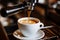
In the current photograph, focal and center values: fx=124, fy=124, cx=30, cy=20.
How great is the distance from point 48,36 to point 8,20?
509 millimetres

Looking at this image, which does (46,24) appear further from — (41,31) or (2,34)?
(2,34)

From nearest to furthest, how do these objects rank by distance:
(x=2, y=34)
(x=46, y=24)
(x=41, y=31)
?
(x=2, y=34)
(x=41, y=31)
(x=46, y=24)

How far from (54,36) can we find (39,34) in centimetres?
8

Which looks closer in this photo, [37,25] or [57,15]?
[37,25]

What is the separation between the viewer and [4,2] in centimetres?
108

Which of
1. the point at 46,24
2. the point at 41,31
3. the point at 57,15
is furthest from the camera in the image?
the point at 57,15

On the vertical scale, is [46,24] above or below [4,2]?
below

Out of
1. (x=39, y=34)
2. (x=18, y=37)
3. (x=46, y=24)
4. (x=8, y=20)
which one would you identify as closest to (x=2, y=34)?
(x=18, y=37)

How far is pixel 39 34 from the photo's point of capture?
2.16ft

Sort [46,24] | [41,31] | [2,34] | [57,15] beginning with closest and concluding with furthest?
1. [2,34]
2. [41,31]
3. [46,24]
4. [57,15]

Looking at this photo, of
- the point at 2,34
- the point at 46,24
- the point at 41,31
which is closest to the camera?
the point at 2,34

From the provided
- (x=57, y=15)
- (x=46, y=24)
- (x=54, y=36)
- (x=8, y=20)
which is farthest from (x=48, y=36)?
(x=8, y=20)

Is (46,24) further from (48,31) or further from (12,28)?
(12,28)

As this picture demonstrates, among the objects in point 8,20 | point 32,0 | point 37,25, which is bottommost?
point 8,20
